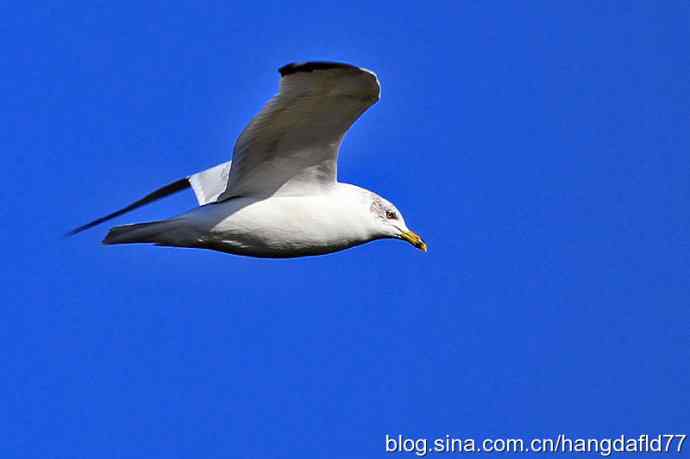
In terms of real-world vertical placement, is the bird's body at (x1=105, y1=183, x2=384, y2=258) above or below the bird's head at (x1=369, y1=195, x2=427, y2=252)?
below

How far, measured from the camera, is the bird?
1231 centimetres

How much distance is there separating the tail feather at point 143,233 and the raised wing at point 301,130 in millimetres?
732

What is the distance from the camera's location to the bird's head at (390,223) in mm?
13445

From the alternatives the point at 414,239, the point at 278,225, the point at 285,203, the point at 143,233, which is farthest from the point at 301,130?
the point at 414,239

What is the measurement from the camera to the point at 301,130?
12414 mm

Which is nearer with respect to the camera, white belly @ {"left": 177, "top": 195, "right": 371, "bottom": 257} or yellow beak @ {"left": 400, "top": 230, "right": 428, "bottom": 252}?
white belly @ {"left": 177, "top": 195, "right": 371, "bottom": 257}

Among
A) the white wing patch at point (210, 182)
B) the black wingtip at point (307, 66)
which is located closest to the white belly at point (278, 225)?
the white wing patch at point (210, 182)

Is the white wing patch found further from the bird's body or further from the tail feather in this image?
the tail feather

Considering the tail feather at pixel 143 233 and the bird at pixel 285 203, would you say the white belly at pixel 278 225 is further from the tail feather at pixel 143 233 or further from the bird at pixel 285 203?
the tail feather at pixel 143 233

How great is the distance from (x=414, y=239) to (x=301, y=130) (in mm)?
2001

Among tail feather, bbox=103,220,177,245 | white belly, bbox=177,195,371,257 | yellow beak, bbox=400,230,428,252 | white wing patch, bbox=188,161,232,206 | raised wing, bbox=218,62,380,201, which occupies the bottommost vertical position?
tail feather, bbox=103,220,177,245

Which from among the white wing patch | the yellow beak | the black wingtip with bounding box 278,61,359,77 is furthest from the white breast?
the black wingtip with bounding box 278,61,359,77

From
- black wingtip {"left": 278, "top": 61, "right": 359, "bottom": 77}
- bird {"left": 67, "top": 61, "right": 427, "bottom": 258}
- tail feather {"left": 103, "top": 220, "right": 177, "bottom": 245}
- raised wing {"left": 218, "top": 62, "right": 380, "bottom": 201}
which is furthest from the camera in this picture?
tail feather {"left": 103, "top": 220, "right": 177, "bottom": 245}

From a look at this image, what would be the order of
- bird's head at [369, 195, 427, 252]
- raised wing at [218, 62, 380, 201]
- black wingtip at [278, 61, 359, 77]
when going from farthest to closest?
bird's head at [369, 195, 427, 252], raised wing at [218, 62, 380, 201], black wingtip at [278, 61, 359, 77]
